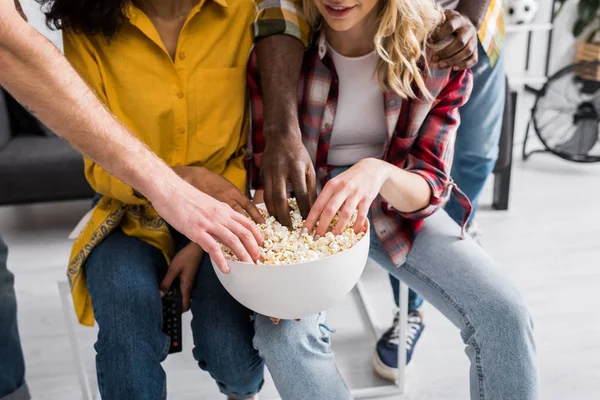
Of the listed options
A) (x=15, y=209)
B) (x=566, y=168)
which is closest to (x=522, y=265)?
(x=566, y=168)

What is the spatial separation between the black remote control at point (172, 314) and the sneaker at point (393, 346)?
2.28ft

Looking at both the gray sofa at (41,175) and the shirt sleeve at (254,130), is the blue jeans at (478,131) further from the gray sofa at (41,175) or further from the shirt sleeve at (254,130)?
the gray sofa at (41,175)

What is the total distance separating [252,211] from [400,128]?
0.40 metres

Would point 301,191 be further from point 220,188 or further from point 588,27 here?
point 588,27

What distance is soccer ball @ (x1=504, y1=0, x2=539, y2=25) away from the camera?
11.7ft

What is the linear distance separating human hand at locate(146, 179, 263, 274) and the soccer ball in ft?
10.2

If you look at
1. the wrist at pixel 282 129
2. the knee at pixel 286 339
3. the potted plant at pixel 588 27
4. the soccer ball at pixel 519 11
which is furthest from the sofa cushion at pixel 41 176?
the potted plant at pixel 588 27

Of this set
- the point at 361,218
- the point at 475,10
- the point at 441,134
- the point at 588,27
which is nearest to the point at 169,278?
the point at 361,218

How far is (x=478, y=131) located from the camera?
6.16ft

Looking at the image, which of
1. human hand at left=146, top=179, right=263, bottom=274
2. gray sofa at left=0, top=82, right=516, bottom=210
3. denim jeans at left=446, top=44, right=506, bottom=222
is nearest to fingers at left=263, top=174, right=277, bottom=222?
human hand at left=146, top=179, right=263, bottom=274

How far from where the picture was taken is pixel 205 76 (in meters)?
1.26

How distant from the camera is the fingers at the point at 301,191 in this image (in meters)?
1.12

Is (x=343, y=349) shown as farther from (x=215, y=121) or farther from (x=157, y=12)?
(x=157, y=12)

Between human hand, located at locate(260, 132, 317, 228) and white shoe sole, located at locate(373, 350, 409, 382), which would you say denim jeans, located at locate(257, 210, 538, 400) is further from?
white shoe sole, located at locate(373, 350, 409, 382)
